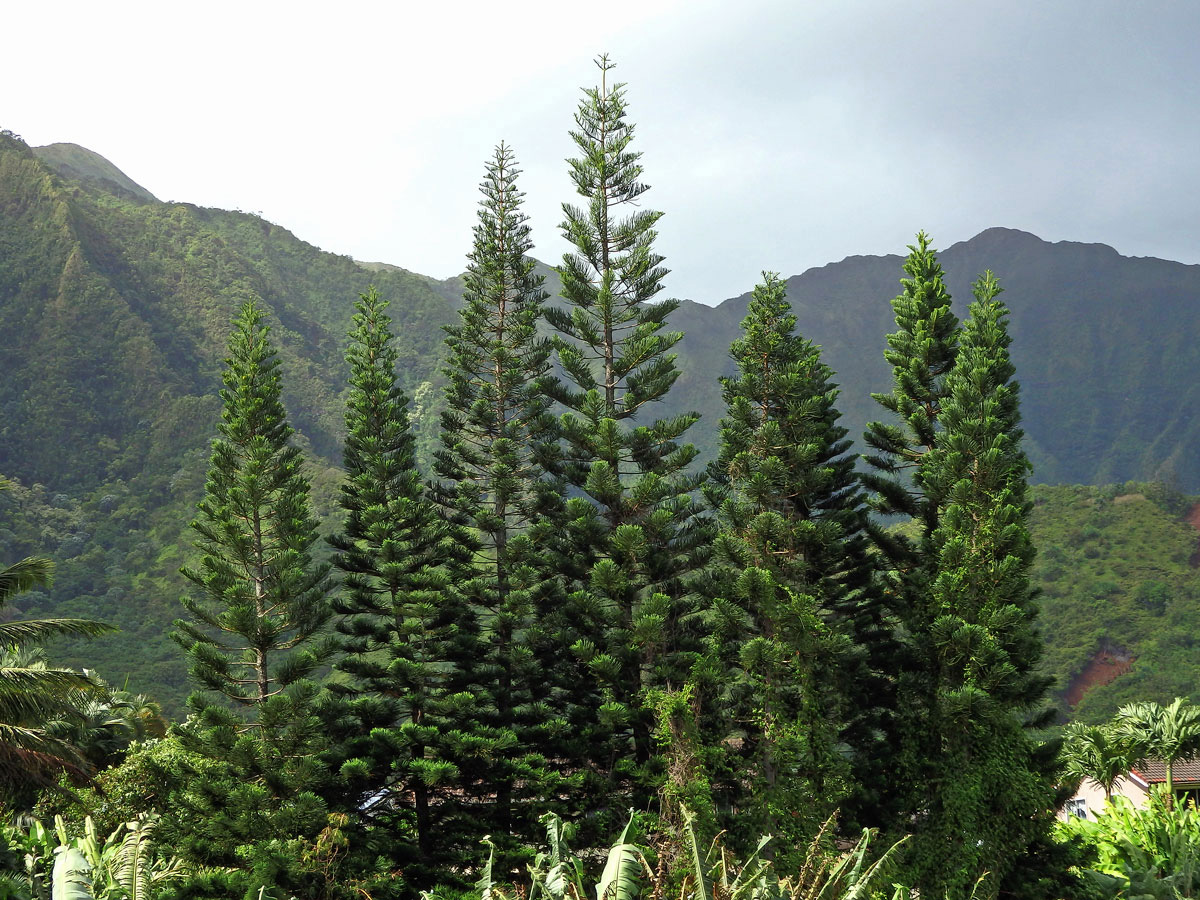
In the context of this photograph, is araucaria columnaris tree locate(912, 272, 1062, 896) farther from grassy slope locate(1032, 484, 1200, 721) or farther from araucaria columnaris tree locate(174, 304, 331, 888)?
grassy slope locate(1032, 484, 1200, 721)

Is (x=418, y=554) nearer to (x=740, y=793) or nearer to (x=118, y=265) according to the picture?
(x=740, y=793)

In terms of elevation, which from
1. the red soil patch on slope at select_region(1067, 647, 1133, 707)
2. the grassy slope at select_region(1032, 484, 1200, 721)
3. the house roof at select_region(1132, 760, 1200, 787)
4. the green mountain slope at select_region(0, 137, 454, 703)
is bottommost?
the red soil patch on slope at select_region(1067, 647, 1133, 707)

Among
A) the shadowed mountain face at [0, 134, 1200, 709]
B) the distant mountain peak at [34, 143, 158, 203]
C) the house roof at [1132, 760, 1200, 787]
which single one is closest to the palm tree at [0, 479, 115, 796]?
the shadowed mountain face at [0, 134, 1200, 709]

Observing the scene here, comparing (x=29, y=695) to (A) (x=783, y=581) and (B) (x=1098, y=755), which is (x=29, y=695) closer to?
(A) (x=783, y=581)

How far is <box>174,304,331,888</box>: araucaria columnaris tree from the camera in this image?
14.9 m

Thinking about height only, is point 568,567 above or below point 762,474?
below

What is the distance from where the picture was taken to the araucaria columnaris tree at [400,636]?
16.7 meters

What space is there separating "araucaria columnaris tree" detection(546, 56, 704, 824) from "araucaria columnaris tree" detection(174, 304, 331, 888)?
464 centimetres

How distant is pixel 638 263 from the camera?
1952 cm

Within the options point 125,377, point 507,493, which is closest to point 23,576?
point 507,493

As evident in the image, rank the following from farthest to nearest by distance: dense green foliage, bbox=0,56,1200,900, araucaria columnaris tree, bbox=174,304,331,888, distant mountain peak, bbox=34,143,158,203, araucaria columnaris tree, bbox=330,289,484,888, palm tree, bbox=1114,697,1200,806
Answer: distant mountain peak, bbox=34,143,158,203 → palm tree, bbox=1114,697,1200,806 → araucaria columnaris tree, bbox=330,289,484,888 → dense green foliage, bbox=0,56,1200,900 → araucaria columnaris tree, bbox=174,304,331,888

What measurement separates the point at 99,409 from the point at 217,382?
5988mm

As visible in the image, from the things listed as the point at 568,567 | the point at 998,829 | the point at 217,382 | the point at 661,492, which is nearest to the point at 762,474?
the point at 661,492

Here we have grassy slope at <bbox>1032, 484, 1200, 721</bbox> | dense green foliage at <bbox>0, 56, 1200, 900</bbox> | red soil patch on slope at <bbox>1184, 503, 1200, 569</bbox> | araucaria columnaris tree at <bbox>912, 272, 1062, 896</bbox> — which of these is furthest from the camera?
red soil patch on slope at <bbox>1184, 503, 1200, 569</bbox>
